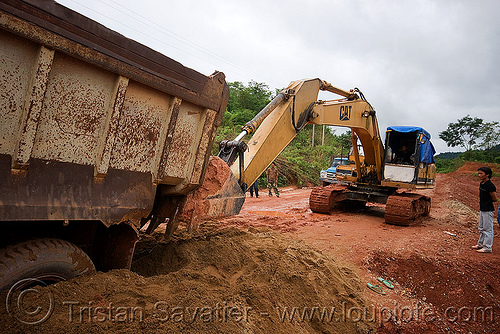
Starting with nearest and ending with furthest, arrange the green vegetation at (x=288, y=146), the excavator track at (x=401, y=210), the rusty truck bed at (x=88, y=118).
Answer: the rusty truck bed at (x=88, y=118)
the excavator track at (x=401, y=210)
the green vegetation at (x=288, y=146)

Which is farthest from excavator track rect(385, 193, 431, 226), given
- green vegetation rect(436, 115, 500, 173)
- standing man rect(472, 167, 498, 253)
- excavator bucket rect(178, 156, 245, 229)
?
green vegetation rect(436, 115, 500, 173)

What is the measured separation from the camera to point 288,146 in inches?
1028

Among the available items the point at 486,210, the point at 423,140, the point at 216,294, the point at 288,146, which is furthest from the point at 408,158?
the point at 288,146

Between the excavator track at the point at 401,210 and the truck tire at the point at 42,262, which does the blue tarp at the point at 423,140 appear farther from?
the truck tire at the point at 42,262

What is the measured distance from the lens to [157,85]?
2590 millimetres

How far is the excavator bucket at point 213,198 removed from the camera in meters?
3.32

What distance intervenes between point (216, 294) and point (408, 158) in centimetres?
872

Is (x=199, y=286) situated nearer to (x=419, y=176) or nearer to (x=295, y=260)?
(x=295, y=260)

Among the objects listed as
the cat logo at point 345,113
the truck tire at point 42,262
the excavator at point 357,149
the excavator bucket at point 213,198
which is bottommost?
the truck tire at point 42,262

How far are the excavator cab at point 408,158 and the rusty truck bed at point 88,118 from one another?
24.3 feet

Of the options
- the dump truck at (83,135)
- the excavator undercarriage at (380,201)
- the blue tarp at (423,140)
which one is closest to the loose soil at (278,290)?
the dump truck at (83,135)

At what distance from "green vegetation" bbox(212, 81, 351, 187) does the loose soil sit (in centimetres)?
1033

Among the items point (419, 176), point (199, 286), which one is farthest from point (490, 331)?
point (419, 176)

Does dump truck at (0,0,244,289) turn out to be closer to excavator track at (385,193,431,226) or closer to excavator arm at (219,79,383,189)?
excavator arm at (219,79,383,189)
